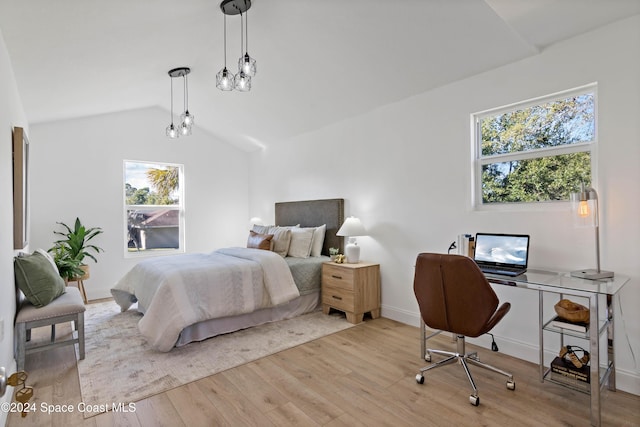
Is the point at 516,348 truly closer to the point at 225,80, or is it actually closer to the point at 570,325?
the point at 570,325

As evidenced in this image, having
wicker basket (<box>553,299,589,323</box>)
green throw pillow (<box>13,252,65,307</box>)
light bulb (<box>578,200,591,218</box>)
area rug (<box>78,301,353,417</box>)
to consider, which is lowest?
area rug (<box>78,301,353,417</box>)

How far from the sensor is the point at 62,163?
15.4 ft

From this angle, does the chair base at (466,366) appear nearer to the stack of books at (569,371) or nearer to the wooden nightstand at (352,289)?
the stack of books at (569,371)

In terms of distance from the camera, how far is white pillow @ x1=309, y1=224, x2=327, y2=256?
452 centimetres

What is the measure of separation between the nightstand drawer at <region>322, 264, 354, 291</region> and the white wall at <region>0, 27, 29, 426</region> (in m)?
2.72

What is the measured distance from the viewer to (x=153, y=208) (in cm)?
550

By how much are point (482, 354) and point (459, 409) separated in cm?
97

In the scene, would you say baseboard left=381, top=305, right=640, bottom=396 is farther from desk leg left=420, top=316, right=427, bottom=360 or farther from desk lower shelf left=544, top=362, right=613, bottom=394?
desk leg left=420, top=316, right=427, bottom=360

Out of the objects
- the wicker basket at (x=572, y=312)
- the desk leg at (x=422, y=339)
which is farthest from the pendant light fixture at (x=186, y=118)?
the wicker basket at (x=572, y=312)

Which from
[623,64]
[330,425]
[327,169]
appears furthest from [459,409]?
[327,169]

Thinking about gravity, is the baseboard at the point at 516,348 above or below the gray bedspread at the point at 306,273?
below

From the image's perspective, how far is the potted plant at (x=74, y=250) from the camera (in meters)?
3.93

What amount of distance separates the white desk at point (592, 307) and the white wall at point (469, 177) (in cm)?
18

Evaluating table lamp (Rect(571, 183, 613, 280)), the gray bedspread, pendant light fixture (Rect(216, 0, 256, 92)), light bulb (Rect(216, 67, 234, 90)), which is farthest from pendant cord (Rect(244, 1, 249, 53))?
table lamp (Rect(571, 183, 613, 280))
